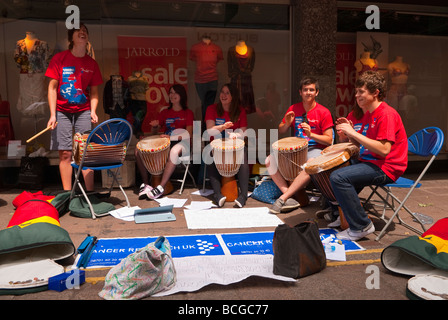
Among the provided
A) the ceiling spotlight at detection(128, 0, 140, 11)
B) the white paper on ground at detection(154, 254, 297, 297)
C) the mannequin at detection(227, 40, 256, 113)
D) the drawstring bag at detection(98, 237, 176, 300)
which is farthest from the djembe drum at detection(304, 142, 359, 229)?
the ceiling spotlight at detection(128, 0, 140, 11)

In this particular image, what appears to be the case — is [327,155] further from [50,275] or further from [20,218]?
[20,218]

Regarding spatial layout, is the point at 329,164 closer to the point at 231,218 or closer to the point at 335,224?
the point at 335,224

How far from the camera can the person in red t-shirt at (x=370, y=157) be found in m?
3.36

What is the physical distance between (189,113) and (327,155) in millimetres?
2379

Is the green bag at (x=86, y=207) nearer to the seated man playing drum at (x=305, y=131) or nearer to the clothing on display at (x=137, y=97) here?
the seated man playing drum at (x=305, y=131)

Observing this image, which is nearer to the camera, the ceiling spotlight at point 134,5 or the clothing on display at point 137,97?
the ceiling spotlight at point 134,5

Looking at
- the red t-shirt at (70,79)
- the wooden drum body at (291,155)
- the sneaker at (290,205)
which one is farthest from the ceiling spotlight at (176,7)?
the sneaker at (290,205)

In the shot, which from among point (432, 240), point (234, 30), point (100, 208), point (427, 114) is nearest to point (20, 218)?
point (100, 208)

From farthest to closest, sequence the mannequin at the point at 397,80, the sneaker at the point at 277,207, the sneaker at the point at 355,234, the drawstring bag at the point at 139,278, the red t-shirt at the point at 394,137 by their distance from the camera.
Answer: the mannequin at the point at 397,80
the sneaker at the point at 277,207
the sneaker at the point at 355,234
the red t-shirt at the point at 394,137
the drawstring bag at the point at 139,278

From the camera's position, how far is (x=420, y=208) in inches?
182

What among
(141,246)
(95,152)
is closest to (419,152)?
(141,246)

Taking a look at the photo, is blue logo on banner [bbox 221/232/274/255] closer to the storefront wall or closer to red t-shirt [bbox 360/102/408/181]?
red t-shirt [bbox 360/102/408/181]

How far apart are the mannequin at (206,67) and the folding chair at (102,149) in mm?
2435

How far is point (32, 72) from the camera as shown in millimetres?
6340
